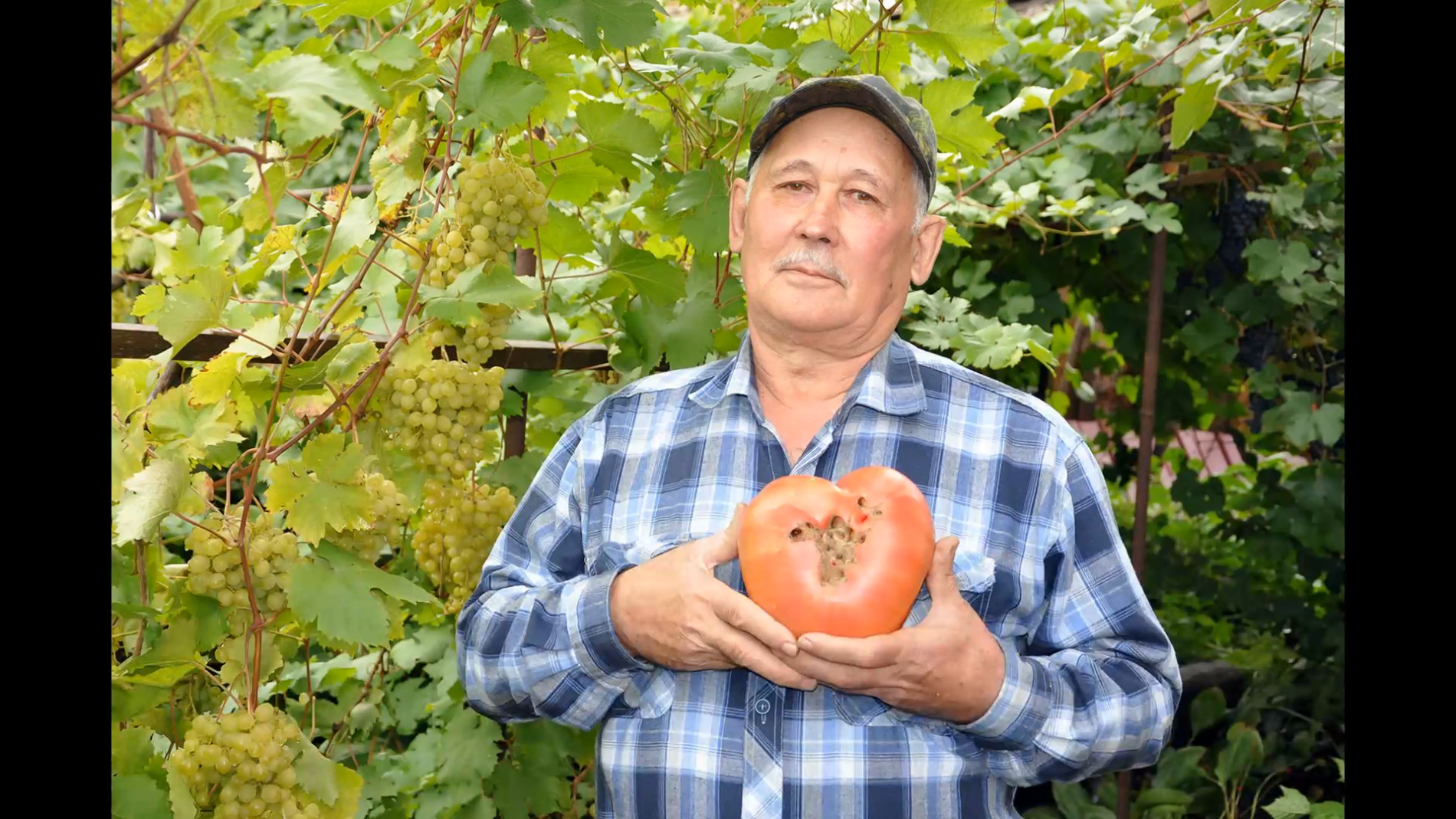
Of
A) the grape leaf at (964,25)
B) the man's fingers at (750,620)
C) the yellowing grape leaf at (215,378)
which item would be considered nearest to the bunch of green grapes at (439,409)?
the yellowing grape leaf at (215,378)

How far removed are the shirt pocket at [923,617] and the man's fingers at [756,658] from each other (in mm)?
129

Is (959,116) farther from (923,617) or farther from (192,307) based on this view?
(192,307)

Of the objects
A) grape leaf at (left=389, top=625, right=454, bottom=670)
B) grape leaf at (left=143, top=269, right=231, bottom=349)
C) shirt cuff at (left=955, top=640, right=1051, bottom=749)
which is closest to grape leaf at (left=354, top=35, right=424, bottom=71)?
grape leaf at (left=143, top=269, right=231, bottom=349)

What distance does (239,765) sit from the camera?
1385mm

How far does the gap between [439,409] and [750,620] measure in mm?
717

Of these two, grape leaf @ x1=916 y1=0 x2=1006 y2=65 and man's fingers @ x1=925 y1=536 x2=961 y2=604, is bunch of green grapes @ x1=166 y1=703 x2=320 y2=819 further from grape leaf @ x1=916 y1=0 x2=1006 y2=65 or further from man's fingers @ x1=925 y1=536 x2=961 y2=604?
grape leaf @ x1=916 y1=0 x2=1006 y2=65

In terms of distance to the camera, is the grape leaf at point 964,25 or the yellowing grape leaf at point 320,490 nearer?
the yellowing grape leaf at point 320,490

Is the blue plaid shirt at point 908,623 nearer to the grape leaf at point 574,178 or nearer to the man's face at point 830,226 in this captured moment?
the man's face at point 830,226

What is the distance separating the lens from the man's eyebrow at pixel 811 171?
154cm

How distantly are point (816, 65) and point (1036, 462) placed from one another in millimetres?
721

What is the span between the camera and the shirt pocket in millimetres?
1392

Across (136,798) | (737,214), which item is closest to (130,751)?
(136,798)
